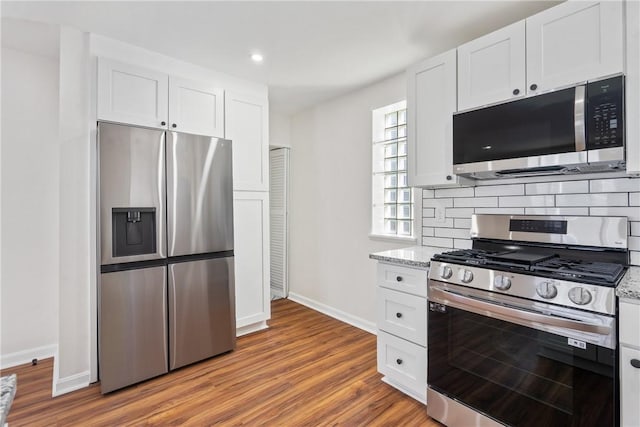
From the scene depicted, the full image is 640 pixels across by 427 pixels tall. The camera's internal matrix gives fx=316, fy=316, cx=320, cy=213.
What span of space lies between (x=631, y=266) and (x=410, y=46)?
1.98 m

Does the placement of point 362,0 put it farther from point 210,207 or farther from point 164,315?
point 164,315

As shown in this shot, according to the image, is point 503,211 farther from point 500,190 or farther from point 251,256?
point 251,256

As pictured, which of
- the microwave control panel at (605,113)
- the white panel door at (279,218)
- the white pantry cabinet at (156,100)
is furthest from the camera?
the white panel door at (279,218)

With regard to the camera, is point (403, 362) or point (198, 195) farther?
point (198, 195)

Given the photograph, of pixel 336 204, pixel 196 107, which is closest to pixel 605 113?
pixel 336 204

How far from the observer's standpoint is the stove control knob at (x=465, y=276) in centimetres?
169

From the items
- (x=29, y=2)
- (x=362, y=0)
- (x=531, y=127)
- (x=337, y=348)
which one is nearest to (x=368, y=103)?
(x=362, y=0)

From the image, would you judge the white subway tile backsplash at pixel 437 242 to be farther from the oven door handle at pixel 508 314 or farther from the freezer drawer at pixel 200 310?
the freezer drawer at pixel 200 310

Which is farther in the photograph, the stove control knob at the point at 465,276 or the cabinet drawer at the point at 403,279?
the cabinet drawer at the point at 403,279

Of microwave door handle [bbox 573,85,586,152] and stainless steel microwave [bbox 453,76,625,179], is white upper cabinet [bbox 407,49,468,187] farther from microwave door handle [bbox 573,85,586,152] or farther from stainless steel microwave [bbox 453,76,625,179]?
microwave door handle [bbox 573,85,586,152]

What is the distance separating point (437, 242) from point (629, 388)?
1.43 meters

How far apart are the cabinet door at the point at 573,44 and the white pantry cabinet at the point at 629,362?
1.12 metres

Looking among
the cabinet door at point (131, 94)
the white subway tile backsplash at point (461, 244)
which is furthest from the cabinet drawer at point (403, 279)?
the cabinet door at point (131, 94)

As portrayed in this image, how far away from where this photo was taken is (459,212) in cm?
241
